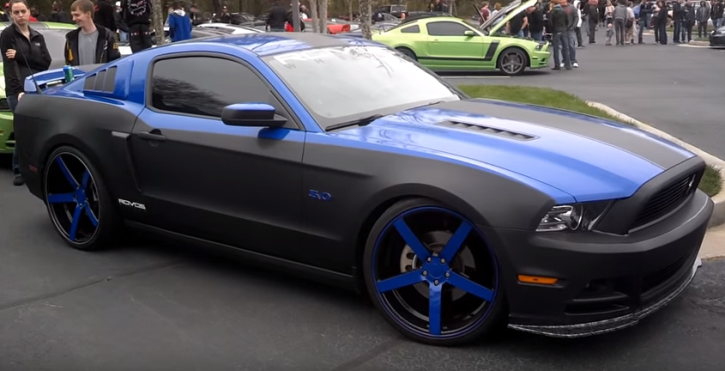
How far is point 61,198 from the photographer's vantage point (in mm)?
5883

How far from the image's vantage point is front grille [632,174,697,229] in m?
3.88

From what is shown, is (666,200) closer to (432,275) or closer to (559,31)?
(432,275)

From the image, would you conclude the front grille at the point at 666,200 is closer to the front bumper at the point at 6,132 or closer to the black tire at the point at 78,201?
the black tire at the point at 78,201

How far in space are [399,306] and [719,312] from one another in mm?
1799

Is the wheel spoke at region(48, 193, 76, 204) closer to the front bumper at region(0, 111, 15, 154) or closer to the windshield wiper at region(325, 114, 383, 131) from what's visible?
the windshield wiper at region(325, 114, 383, 131)

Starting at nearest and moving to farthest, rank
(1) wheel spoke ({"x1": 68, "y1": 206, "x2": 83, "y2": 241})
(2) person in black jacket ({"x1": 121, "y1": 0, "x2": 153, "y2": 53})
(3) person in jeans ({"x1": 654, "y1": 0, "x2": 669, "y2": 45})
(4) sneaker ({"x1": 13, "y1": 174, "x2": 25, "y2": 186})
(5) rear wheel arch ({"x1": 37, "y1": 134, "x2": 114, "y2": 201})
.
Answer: (5) rear wheel arch ({"x1": 37, "y1": 134, "x2": 114, "y2": 201}), (1) wheel spoke ({"x1": 68, "y1": 206, "x2": 83, "y2": 241}), (4) sneaker ({"x1": 13, "y1": 174, "x2": 25, "y2": 186}), (2) person in black jacket ({"x1": 121, "y1": 0, "x2": 153, "y2": 53}), (3) person in jeans ({"x1": 654, "y1": 0, "x2": 669, "y2": 45})

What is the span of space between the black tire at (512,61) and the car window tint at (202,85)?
1415 centimetres

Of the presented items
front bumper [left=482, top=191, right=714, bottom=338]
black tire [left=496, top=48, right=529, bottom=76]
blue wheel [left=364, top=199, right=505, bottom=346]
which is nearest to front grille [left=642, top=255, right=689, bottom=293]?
front bumper [left=482, top=191, right=714, bottom=338]

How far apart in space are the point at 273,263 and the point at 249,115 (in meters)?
0.88

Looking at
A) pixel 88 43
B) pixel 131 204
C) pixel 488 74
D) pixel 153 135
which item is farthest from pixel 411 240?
pixel 488 74

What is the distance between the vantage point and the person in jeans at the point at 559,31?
19188 mm

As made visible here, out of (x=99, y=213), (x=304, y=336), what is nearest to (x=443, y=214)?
(x=304, y=336)

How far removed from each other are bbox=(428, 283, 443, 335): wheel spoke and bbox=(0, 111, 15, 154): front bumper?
19.1ft

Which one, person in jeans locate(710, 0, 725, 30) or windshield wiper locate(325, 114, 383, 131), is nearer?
windshield wiper locate(325, 114, 383, 131)
